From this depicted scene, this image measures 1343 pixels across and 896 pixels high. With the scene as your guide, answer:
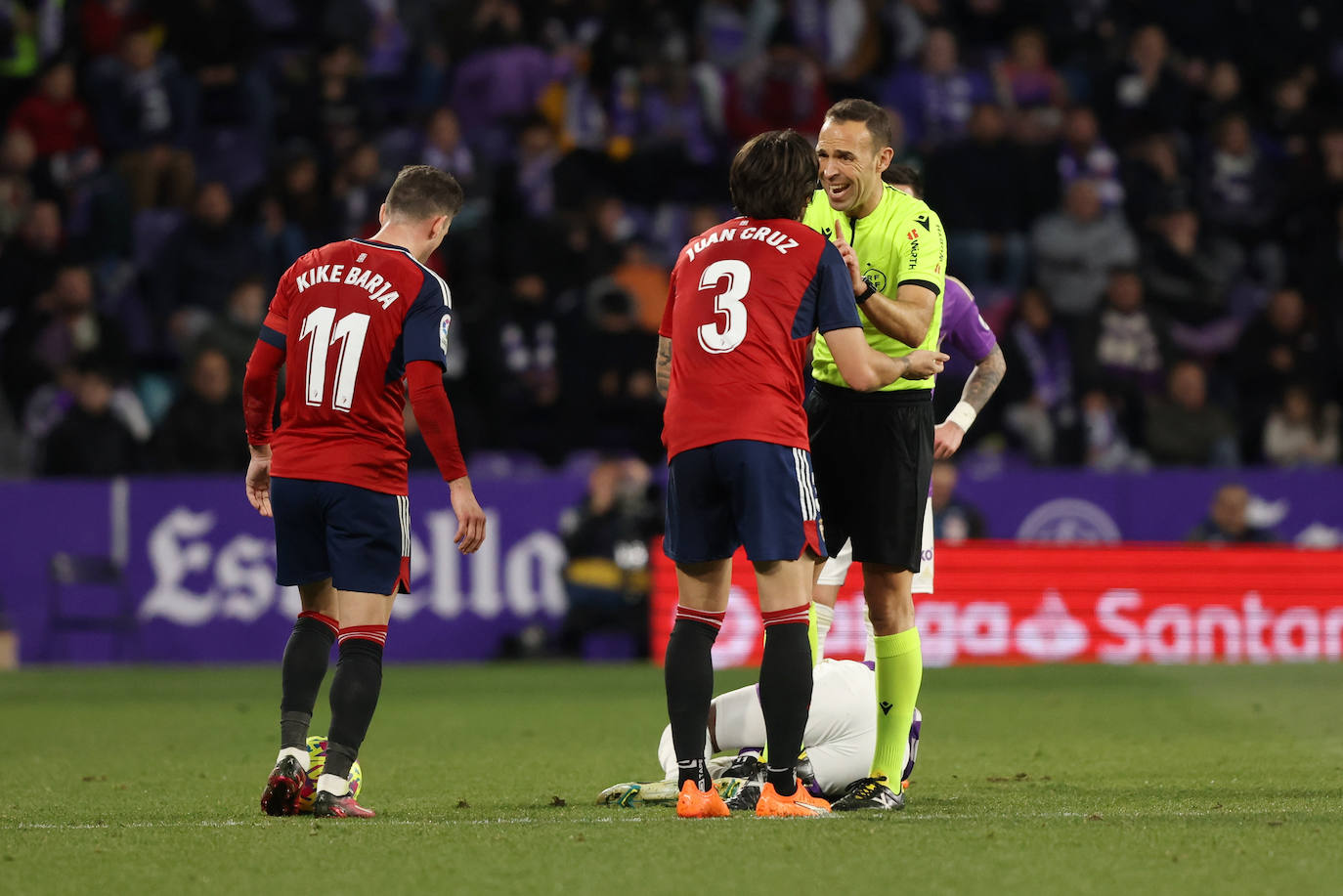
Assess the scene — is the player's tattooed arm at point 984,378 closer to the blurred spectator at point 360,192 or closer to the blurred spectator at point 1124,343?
the blurred spectator at point 1124,343

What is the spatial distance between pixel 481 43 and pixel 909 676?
1338 cm

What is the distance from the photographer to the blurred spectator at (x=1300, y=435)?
52.3 feet

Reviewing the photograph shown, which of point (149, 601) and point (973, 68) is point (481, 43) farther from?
point (149, 601)

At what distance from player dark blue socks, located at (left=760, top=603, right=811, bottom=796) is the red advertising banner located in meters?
7.76

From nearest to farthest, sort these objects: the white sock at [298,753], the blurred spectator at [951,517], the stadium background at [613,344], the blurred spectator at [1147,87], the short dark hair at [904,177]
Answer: the white sock at [298,753]
the short dark hair at [904,177]
the stadium background at [613,344]
the blurred spectator at [951,517]
the blurred spectator at [1147,87]

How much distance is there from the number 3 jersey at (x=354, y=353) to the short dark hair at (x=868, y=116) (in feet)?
4.96

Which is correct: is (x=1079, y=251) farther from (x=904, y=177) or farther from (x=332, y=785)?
(x=332, y=785)

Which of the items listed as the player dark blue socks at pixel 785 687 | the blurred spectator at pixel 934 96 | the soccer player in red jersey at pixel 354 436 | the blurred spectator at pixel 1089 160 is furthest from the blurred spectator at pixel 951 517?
the player dark blue socks at pixel 785 687

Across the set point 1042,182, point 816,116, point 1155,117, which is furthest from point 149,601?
point 1155,117

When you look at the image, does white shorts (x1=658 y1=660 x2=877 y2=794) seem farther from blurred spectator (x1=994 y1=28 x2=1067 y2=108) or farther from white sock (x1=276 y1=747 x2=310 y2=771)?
blurred spectator (x1=994 y1=28 x2=1067 y2=108)

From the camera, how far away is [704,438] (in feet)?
19.3

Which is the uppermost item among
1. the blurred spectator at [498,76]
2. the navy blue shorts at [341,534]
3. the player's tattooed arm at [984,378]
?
the blurred spectator at [498,76]

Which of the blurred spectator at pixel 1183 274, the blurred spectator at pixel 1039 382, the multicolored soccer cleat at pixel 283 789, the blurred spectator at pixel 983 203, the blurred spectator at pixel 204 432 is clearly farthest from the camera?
the blurred spectator at pixel 1183 274

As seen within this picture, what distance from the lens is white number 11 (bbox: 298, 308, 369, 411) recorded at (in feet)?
20.7
